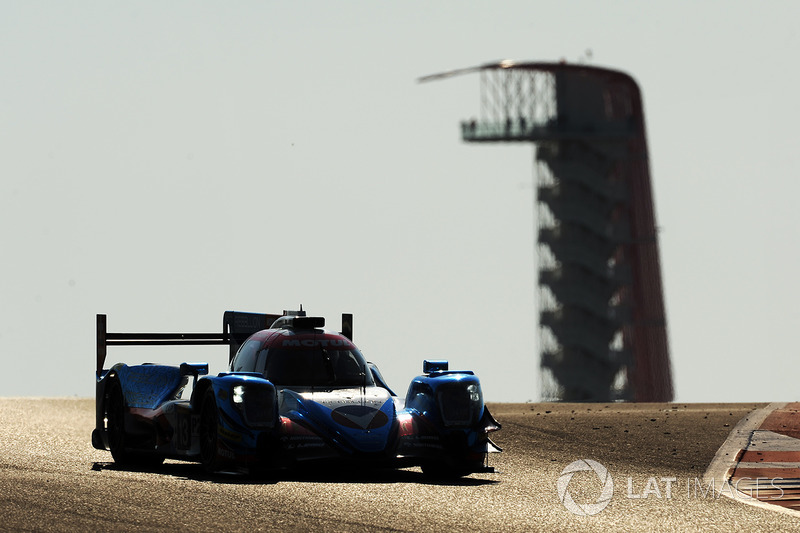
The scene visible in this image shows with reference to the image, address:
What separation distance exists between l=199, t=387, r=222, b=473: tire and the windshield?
3.43 feet

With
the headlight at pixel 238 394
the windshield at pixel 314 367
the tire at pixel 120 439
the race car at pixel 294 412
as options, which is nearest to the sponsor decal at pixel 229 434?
the race car at pixel 294 412

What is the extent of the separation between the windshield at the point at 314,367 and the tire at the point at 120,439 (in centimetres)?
210

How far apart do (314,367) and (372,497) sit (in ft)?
10.8

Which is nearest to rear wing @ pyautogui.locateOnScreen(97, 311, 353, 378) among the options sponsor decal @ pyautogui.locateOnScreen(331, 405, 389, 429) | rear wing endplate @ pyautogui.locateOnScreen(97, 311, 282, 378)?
rear wing endplate @ pyautogui.locateOnScreen(97, 311, 282, 378)

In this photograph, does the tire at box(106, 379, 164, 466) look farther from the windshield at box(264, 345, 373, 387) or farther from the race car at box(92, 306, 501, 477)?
Answer: the windshield at box(264, 345, 373, 387)

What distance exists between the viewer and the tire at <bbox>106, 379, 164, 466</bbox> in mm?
16875

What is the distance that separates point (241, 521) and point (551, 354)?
6157 cm

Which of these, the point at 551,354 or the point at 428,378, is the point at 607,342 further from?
the point at 428,378

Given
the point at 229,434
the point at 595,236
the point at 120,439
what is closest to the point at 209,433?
the point at 229,434

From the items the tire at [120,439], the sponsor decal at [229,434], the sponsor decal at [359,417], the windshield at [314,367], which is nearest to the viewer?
the sponsor decal at [229,434]

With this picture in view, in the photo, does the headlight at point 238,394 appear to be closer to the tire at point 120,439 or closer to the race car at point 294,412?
the race car at point 294,412

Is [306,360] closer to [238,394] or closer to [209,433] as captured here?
[209,433]

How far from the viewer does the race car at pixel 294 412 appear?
14281 mm

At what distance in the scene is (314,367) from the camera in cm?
1597
